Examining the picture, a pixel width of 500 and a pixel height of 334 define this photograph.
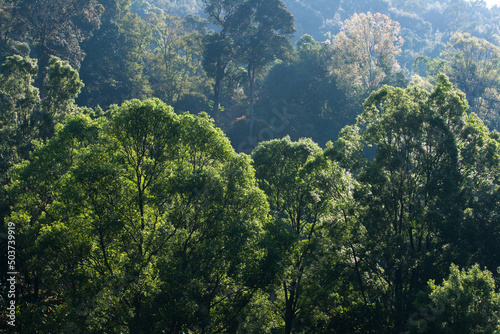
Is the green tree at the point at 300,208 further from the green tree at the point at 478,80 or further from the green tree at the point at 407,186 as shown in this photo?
the green tree at the point at 478,80

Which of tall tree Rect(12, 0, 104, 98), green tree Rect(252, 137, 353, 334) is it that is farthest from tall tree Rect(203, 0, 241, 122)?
green tree Rect(252, 137, 353, 334)

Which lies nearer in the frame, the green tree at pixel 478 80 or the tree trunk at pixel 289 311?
the tree trunk at pixel 289 311

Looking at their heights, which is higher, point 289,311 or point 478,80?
point 478,80

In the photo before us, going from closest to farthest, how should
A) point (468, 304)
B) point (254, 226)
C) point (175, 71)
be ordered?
point (468, 304), point (254, 226), point (175, 71)

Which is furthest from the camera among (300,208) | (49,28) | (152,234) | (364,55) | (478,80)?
(478,80)

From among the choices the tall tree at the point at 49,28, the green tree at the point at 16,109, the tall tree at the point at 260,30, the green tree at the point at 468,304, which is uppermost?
the tall tree at the point at 260,30

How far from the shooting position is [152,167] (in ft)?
64.2

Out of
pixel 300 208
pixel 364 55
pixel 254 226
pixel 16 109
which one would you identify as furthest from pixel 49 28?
pixel 364 55

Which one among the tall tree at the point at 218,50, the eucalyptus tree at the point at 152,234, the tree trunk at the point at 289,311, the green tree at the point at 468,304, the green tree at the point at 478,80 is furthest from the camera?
the green tree at the point at 478,80

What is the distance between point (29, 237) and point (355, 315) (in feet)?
53.9

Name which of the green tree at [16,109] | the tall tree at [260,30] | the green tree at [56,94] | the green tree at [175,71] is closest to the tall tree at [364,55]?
the tall tree at [260,30]

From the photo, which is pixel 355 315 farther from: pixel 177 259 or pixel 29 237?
pixel 29 237

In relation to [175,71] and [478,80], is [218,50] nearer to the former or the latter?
[175,71]

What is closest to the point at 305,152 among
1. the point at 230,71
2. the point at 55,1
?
the point at 230,71
